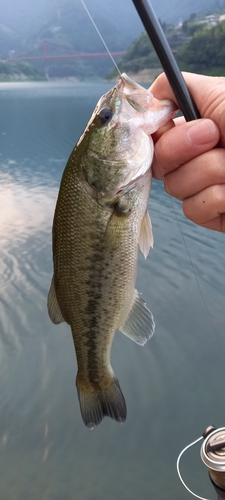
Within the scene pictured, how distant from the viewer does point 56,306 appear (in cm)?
172

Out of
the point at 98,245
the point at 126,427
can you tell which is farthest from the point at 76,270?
the point at 126,427

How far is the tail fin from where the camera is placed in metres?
1.80

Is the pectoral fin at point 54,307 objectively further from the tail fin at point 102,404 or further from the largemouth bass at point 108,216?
the tail fin at point 102,404

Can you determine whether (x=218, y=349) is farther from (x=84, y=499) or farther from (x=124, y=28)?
(x=124, y=28)

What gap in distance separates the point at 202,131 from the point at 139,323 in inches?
31.4

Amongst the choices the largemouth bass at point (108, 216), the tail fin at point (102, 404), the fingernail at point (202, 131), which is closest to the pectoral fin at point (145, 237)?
the largemouth bass at point (108, 216)

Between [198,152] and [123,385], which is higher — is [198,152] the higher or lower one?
the higher one

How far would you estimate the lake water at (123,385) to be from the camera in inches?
168

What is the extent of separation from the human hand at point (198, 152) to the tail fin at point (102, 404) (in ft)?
2.79

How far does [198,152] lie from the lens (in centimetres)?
150

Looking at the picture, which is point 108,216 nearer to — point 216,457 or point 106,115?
point 106,115

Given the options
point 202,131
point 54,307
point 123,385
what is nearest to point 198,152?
point 202,131

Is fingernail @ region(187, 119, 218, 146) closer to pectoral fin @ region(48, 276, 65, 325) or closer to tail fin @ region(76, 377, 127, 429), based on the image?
pectoral fin @ region(48, 276, 65, 325)

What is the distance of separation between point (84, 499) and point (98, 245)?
3492mm
